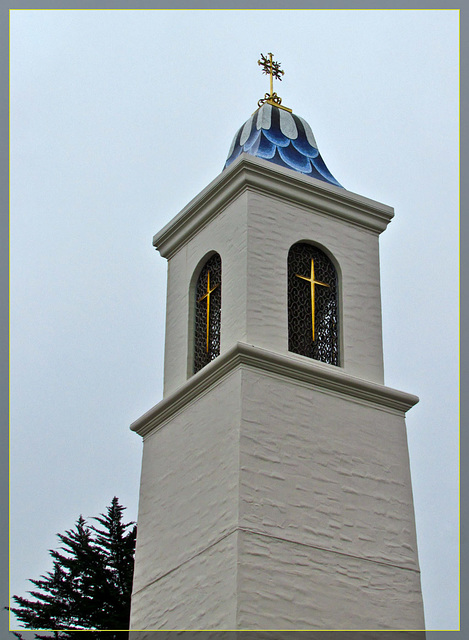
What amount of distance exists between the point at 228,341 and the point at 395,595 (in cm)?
440

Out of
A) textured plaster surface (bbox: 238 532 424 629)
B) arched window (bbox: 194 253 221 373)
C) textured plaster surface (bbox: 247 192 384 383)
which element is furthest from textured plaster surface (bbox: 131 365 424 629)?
arched window (bbox: 194 253 221 373)

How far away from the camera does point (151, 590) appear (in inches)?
775

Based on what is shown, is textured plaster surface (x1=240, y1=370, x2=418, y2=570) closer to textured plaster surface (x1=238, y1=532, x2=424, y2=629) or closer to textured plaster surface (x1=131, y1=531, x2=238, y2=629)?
textured plaster surface (x1=238, y1=532, x2=424, y2=629)

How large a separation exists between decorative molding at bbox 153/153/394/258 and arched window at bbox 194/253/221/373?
80 cm

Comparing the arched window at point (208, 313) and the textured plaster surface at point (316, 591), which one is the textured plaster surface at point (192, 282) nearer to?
the arched window at point (208, 313)

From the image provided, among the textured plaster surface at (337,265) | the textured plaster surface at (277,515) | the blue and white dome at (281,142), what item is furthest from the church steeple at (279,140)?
the textured plaster surface at (277,515)

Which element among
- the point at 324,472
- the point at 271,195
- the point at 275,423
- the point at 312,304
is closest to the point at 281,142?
the point at 271,195

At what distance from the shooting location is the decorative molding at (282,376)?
775 inches

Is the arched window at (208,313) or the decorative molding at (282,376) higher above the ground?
the arched window at (208,313)

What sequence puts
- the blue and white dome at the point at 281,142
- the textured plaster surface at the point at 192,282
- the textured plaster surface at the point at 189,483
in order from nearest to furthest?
the textured plaster surface at the point at 189,483
the textured plaster surface at the point at 192,282
the blue and white dome at the point at 281,142

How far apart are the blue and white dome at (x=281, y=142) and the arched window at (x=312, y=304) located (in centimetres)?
163

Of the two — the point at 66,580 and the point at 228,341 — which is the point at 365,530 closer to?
the point at 228,341

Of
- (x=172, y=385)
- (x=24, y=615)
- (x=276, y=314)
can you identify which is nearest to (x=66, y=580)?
(x=24, y=615)

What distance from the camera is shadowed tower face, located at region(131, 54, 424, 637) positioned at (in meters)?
18.3
